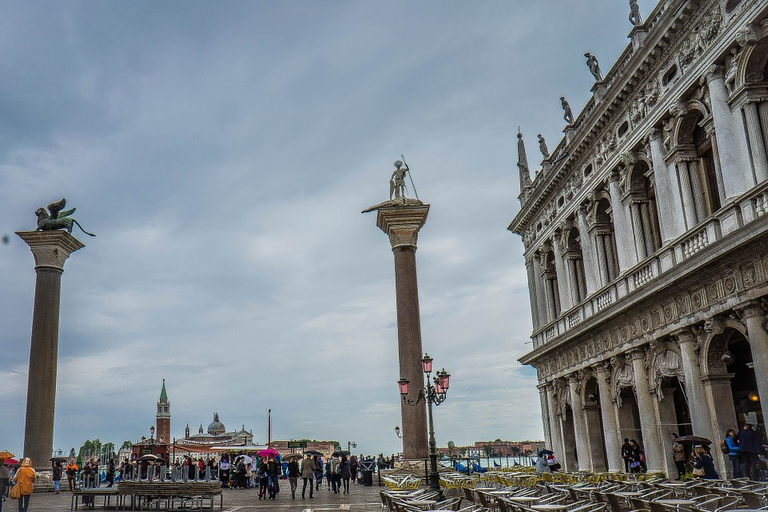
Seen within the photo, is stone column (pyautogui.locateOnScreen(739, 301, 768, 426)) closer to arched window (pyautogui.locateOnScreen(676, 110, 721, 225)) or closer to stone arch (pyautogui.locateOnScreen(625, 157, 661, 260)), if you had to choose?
arched window (pyautogui.locateOnScreen(676, 110, 721, 225))

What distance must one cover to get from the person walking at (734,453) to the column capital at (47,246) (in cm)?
2523

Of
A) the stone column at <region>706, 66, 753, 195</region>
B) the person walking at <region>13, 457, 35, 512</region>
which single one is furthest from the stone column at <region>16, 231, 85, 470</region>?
the stone column at <region>706, 66, 753, 195</region>

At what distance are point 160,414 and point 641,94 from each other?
470ft

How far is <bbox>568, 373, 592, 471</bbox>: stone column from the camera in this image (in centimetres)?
2738

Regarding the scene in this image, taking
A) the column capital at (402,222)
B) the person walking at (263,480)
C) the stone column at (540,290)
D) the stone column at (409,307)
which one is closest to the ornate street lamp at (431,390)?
the stone column at (409,307)

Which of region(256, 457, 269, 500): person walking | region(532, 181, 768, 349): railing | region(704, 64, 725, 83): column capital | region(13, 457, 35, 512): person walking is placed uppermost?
region(704, 64, 725, 83): column capital

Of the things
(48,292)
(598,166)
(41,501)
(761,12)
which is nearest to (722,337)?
(761,12)

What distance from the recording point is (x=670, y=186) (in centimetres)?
2041

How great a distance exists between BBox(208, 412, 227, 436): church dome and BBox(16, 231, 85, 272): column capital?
154 metres

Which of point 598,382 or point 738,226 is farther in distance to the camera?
point 598,382

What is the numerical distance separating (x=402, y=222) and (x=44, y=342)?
49.9 feet

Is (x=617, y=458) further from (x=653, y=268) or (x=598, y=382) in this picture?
(x=653, y=268)

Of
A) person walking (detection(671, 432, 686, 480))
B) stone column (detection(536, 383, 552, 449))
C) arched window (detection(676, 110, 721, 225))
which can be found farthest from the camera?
stone column (detection(536, 383, 552, 449))

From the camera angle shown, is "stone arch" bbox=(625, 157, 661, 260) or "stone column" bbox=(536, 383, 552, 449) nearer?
"stone arch" bbox=(625, 157, 661, 260)
